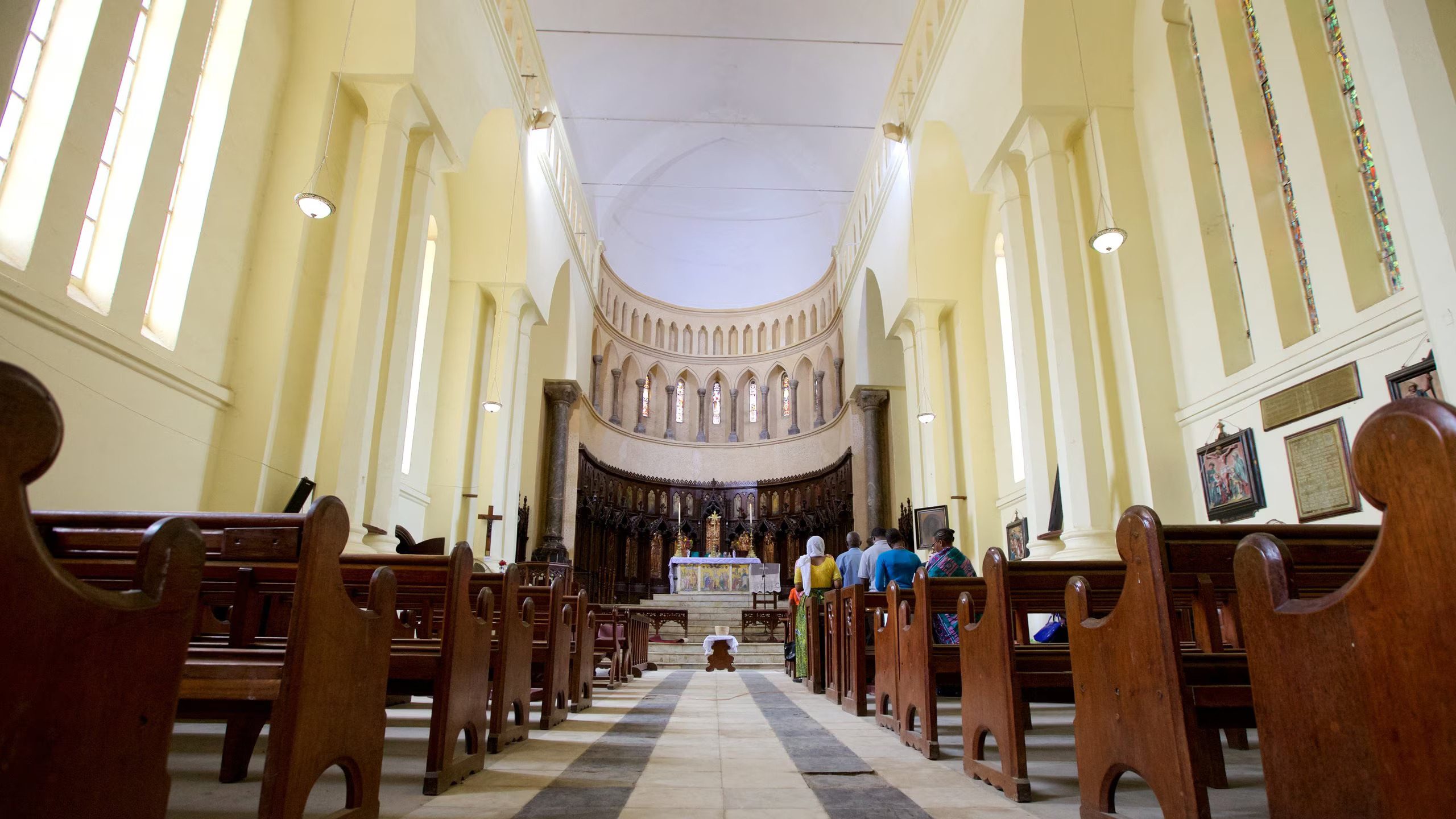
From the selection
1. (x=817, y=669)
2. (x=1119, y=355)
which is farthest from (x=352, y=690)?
(x=1119, y=355)

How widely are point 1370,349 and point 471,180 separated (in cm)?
1185

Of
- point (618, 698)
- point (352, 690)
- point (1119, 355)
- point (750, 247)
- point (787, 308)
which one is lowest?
point (618, 698)

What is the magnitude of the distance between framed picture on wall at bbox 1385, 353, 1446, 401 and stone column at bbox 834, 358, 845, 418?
1510 cm

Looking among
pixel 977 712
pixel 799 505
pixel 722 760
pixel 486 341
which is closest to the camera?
pixel 977 712

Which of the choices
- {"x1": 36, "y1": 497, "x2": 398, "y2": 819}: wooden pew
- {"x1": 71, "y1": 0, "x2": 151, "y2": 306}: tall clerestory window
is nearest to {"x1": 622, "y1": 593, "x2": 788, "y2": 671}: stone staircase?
{"x1": 71, "y1": 0, "x2": 151, "y2": 306}: tall clerestory window

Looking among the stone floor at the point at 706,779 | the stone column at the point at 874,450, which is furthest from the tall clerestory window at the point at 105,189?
the stone column at the point at 874,450

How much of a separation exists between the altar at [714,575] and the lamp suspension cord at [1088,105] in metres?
11.3

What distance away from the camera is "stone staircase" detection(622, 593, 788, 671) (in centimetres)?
1319

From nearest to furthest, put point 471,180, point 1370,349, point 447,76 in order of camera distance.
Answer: point 1370,349 → point 447,76 → point 471,180

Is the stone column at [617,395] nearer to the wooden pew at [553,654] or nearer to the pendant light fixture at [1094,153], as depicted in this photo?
the pendant light fixture at [1094,153]

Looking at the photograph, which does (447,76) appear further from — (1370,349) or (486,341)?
(1370,349)

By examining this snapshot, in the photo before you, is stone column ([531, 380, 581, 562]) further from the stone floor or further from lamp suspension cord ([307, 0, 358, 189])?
the stone floor

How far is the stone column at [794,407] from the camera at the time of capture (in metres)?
23.1

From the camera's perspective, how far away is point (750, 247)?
24953 millimetres
